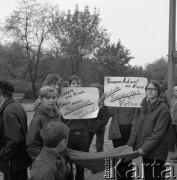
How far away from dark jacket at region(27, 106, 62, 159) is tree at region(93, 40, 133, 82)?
33.5 metres

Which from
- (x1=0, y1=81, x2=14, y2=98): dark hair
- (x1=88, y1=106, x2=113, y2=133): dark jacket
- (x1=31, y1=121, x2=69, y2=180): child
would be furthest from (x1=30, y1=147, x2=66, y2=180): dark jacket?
(x1=88, y1=106, x2=113, y2=133): dark jacket

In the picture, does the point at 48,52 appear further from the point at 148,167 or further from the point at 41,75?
the point at 148,167

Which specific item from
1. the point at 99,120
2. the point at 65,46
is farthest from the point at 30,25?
the point at 99,120

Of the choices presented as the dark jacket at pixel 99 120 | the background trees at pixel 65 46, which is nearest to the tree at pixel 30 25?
the background trees at pixel 65 46

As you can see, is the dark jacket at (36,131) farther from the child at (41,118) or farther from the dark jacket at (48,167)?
the dark jacket at (48,167)

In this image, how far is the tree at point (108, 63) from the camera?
37.7 m

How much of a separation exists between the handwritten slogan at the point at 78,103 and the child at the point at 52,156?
1.95 meters

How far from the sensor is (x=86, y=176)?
6039 millimetres

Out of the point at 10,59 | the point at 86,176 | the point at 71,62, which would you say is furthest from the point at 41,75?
the point at 86,176

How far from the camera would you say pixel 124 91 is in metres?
5.24

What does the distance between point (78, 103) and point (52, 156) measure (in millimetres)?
2216

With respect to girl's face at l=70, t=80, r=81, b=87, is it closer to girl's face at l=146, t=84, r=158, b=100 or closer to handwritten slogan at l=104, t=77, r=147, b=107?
handwritten slogan at l=104, t=77, r=147, b=107

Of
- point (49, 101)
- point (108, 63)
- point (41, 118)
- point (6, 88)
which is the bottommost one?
point (41, 118)

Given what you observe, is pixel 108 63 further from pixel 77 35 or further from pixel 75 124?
pixel 75 124
